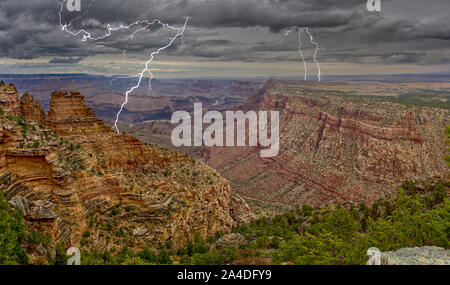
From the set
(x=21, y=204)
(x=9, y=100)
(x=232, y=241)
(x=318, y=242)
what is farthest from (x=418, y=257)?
(x=9, y=100)

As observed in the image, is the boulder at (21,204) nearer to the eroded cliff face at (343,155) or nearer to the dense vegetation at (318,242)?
the dense vegetation at (318,242)

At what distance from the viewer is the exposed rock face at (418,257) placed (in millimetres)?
11000

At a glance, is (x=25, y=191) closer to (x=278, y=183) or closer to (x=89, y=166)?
(x=89, y=166)

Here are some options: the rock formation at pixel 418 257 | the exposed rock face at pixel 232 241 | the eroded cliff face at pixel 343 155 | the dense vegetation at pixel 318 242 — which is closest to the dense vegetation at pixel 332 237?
the dense vegetation at pixel 318 242

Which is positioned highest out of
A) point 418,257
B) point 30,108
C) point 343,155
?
point 30,108

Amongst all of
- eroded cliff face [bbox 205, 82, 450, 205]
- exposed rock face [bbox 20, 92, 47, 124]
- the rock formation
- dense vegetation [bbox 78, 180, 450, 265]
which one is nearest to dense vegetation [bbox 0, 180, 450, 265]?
dense vegetation [bbox 78, 180, 450, 265]

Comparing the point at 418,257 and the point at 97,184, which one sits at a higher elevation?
the point at 418,257

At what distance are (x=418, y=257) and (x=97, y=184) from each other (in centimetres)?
2222

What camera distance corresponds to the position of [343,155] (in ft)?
248

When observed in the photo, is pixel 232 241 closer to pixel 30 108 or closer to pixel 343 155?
pixel 30 108

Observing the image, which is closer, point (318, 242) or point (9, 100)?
point (318, 242)

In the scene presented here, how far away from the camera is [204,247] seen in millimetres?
26406

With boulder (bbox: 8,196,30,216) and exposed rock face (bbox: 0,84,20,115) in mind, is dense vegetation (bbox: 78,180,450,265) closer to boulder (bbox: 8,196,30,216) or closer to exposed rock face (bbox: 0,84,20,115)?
boulder (bbox: 8,196,30,216)
